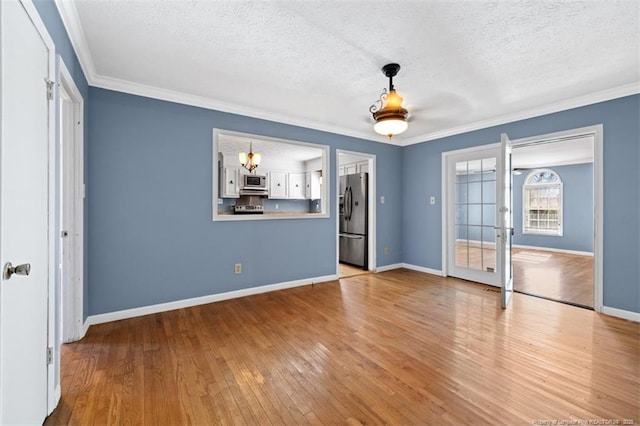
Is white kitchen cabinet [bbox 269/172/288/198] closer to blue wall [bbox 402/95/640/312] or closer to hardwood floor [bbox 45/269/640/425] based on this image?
hardwood floor [bbox 45/269/640/425]

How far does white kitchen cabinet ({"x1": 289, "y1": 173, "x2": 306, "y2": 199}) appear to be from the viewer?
827cm

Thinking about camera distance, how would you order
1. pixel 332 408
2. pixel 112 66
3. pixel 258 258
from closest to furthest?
1. pixel 332 408
2. pixel 112 66
3. pixel 258 258

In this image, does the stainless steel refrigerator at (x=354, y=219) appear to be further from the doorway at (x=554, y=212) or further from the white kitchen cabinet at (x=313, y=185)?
the doorway at (x=554, y=212)

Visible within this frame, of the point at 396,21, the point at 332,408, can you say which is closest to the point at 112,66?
the point at 396,21

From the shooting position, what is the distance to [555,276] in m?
5.06

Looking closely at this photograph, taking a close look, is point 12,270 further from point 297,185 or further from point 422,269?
point 297,185

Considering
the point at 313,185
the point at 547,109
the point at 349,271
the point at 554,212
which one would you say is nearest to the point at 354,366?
the point at 349,271

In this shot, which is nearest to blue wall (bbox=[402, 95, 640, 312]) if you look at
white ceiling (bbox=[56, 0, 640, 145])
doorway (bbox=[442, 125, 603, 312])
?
white ceiling (bbox=[56, 0, 640, 145])

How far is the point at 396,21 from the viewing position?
2.05 metres

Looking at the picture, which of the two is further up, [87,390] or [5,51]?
[5,51]

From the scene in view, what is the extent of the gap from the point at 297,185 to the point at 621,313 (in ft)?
22.5

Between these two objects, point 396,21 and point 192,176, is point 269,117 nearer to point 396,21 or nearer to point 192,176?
point 192,176

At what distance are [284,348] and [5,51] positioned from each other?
8.05 feet

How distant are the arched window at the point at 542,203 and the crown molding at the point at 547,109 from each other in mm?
5248
